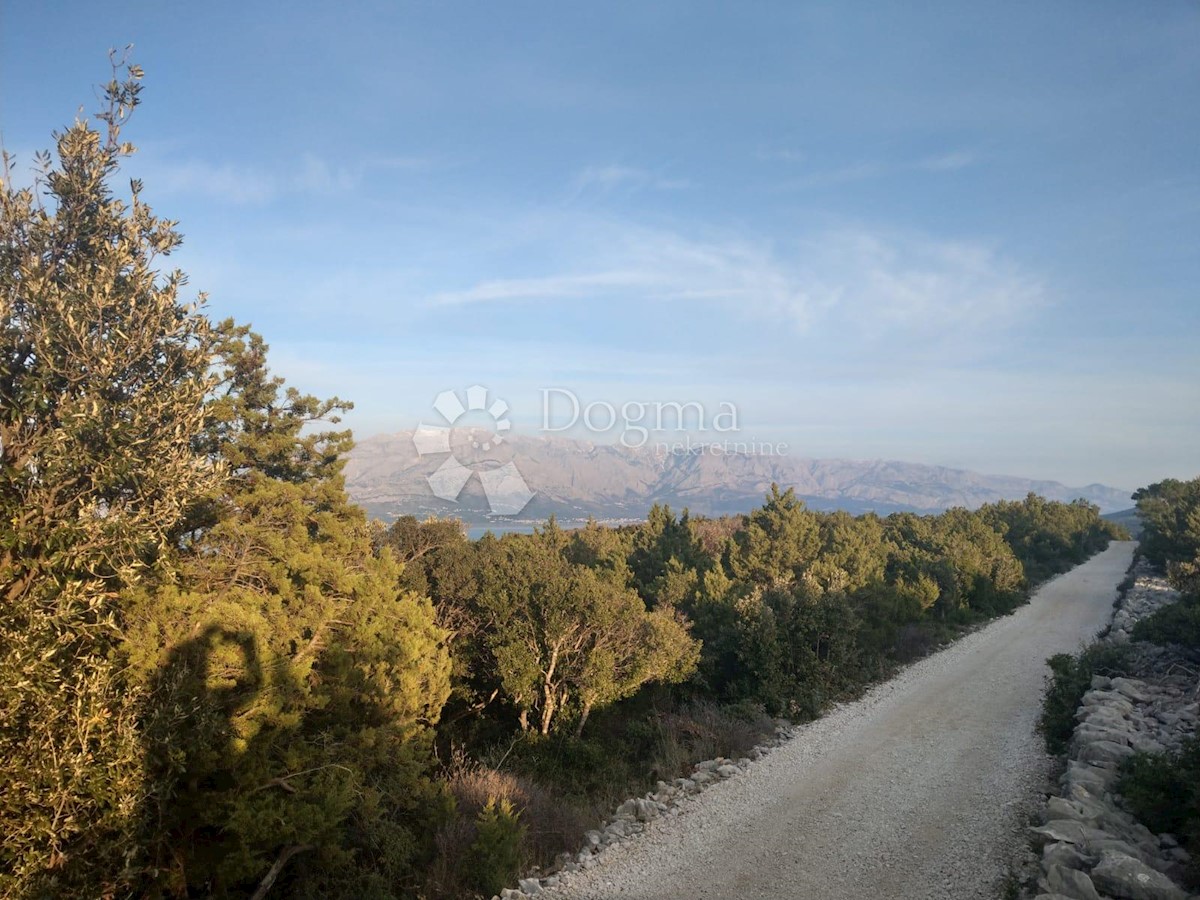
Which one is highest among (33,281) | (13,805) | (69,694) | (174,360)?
(33,281)

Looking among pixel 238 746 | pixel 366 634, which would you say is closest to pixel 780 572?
pixel 366 634

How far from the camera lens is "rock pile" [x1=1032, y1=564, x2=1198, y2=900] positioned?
6.98m

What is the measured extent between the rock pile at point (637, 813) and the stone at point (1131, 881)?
597cm

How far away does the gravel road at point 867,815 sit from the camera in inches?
→ 334

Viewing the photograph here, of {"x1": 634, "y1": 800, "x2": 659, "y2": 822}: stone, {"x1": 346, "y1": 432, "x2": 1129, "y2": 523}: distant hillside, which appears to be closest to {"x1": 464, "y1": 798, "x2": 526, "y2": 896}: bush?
{"x1": 634, "y1": 800, "x2": 659, "y2": 822}: stone

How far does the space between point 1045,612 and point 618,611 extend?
24220 mm

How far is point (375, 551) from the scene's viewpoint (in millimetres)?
18969

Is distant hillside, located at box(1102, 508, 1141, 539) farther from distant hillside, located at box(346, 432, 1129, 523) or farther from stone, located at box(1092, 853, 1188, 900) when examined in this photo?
stone, located at box(1092, 853, 1188, 900)

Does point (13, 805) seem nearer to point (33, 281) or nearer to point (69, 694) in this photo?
point (69, 694)

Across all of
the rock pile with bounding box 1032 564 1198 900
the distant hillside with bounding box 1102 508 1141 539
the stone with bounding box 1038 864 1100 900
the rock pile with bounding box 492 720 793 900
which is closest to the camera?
the stone with bounding box 1038 864 1100 900

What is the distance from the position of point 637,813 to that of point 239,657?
705 centimetres


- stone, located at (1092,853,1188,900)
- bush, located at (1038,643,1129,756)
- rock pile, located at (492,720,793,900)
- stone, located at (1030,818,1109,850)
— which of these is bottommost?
rock pile, located at (492,720,793,900)

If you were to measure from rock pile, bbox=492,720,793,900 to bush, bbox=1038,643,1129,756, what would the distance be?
17.6 ft

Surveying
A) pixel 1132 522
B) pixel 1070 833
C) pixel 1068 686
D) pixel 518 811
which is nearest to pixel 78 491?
pixel 518 811
